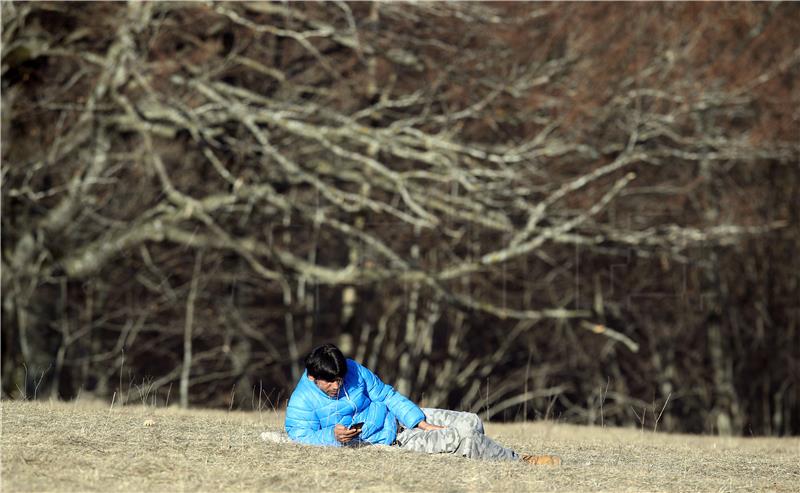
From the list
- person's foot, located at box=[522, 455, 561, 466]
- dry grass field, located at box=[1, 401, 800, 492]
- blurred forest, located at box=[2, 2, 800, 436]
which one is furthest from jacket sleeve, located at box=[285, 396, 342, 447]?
blurred forest, located at box=[2, 2, 800, 436]

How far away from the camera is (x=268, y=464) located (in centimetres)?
799

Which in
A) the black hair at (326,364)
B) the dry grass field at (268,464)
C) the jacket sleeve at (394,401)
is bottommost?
the dry grass field at (268,464)

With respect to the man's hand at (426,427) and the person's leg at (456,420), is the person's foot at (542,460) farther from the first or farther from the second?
the man's hand at (426,427)

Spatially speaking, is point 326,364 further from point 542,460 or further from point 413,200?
point 413,200

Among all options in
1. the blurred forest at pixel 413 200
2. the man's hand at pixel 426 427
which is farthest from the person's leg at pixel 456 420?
the blurred forest at pixel 413 200

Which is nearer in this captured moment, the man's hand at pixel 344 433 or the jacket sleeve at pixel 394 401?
the man's hand at pixel 344 433

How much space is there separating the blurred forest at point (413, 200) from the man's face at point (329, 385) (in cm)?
491

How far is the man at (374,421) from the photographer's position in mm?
8555

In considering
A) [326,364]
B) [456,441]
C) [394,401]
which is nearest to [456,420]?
[456,441]

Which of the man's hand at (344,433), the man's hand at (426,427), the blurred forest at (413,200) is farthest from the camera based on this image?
the blurred forest at (413,200)

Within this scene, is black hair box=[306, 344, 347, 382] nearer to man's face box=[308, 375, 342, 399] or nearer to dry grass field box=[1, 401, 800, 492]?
man's face box=[308, 375, 342, 399]

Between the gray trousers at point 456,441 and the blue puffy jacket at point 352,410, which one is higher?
the blue puffy jacket at point 352,410

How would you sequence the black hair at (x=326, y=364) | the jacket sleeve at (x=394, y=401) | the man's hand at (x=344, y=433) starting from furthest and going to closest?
the jacket sleeve at (x=394, y=401) < the man's hand at (x=344, y=433) < the black hair at (x=326, y=364)

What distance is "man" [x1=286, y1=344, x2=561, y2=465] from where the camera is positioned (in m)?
8.55
